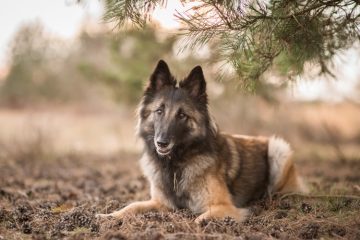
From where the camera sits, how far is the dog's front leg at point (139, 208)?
482cm

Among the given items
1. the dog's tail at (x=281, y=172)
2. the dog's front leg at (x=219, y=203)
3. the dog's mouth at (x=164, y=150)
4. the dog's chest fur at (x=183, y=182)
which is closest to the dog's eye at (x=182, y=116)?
the dog's mouth at (x=164, y=150)

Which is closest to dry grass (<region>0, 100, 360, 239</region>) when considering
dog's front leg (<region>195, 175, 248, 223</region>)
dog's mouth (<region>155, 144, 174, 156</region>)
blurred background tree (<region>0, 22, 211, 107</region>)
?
dog's front leg (<region>195, 175, 248, 223</region>)

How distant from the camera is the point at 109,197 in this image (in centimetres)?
625

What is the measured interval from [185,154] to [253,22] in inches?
69.9

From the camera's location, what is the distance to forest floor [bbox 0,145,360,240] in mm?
3996

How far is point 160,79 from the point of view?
5344mm

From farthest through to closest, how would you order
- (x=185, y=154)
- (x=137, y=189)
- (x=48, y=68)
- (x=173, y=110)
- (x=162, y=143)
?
(x=48, y=68)
(x=137, y=189)
(x=185, y=154)
(x=173, y=110)
(x=162, y=143)

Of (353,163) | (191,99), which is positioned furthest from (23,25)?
(191,99)

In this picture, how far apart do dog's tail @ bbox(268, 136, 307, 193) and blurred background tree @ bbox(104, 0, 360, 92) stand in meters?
1.64

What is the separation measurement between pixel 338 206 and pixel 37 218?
3.49 m

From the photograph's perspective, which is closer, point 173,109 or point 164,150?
point 164,150

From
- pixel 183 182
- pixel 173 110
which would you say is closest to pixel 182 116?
pixel 173 110

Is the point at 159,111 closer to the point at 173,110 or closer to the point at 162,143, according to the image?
the point at 173,110

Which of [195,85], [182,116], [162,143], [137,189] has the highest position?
[195,85]
